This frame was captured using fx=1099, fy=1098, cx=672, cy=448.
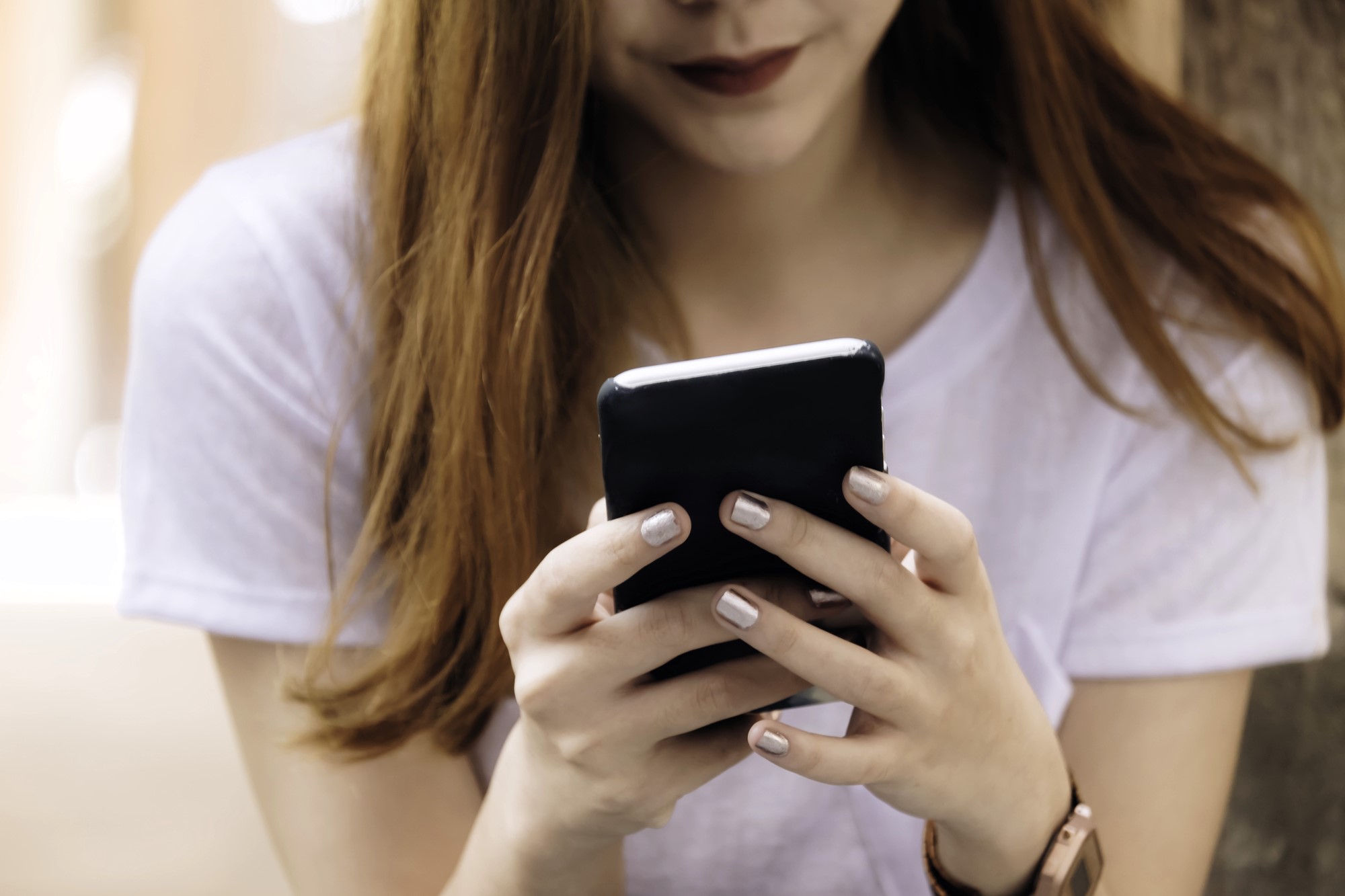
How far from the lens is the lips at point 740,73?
1.91 feet

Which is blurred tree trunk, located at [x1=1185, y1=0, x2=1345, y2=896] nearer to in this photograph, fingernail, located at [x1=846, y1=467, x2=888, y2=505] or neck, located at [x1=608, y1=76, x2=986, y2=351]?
neck, located at [x1=608, y1=76, x2=986, y2=351]

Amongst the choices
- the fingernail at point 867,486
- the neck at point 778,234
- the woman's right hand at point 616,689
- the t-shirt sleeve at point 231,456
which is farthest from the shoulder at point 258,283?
the fingernail at point 867,486

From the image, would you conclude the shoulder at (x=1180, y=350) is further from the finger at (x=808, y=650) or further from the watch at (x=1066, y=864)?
the finger at (x=808, y=650)

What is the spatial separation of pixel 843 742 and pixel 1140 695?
0.41 meters

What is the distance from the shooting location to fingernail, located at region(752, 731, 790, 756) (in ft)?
1.40

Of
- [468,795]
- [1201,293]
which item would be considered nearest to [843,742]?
[468,795]

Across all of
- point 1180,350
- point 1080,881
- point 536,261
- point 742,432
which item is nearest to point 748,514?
point 742,432

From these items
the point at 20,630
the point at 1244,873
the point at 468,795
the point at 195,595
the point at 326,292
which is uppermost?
the point at 326,292

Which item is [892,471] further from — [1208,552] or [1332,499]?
[1332,499]

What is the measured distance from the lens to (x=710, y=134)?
60cm

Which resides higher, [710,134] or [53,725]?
[710,134]

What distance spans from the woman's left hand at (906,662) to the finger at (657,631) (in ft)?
0.05

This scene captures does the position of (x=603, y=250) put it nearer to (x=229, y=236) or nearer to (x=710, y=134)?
(x=710, y=134)

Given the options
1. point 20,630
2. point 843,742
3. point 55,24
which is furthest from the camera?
point 55,24
